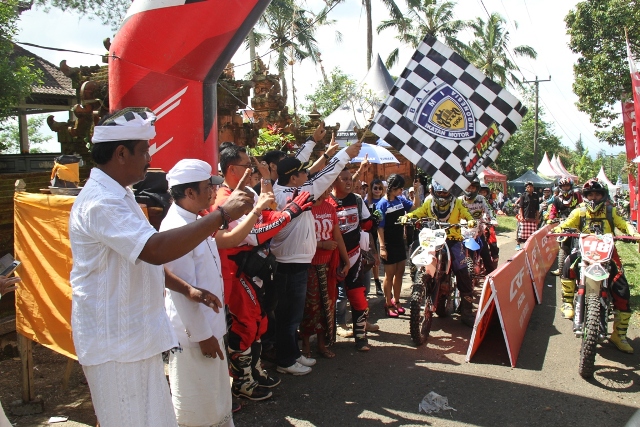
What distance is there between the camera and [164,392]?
2326mm

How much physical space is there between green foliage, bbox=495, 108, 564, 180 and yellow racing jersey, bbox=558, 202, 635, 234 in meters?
40.2

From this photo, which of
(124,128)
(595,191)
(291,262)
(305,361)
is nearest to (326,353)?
(305,361)

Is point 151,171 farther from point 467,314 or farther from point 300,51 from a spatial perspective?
point 300,51

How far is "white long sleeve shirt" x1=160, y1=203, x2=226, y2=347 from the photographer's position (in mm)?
3039

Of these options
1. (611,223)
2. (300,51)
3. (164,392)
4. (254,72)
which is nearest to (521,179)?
(300,51)

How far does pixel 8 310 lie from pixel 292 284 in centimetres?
270

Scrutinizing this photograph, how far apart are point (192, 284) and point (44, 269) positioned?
1606 millimetres

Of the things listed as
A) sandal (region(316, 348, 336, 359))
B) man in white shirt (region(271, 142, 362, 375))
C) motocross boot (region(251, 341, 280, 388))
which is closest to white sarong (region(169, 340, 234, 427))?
motocross boot (region(251, 341, 280, 388))

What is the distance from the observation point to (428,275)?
19.9 ft

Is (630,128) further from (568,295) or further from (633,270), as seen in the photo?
(568,295)

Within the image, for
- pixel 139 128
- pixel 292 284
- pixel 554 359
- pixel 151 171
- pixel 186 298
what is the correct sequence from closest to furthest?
1. pixel 139 128
2. pixel 186 298
3. pixel 151 171
4. pixel 292 284
5. pixel 554 359

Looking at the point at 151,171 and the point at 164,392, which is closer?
the point at 164,392

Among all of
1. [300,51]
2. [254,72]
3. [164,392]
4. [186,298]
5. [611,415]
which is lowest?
[611,415]

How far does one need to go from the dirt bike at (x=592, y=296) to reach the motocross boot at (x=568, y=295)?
1.01 meters
